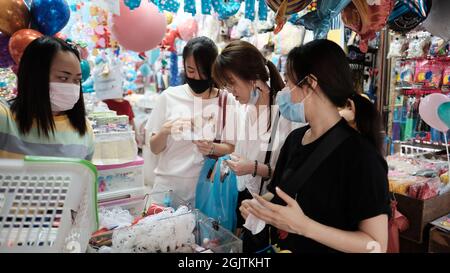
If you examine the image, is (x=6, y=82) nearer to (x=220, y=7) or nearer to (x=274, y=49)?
(x=220, y=7)

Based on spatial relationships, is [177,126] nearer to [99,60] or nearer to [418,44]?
[99,60]

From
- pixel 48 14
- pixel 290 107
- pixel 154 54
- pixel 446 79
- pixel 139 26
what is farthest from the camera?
pixel 154 54

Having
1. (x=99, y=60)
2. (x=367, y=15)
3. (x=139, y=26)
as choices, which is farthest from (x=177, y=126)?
(x=99, y=60)

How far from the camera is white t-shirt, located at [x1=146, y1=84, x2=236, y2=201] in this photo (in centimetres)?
197

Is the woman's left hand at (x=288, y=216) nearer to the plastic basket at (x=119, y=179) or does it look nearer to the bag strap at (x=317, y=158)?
the bag strap at (x=317, y=158)

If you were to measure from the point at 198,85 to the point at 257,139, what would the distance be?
54cm

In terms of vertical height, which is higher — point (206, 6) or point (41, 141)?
point (206, 6)

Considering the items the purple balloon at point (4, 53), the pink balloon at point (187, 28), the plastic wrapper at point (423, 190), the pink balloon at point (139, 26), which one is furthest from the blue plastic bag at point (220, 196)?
the pink balloon at point (187, 28)

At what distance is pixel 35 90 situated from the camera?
1411 millimetres

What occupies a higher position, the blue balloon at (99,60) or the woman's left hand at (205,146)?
the blue balloon at (99,60)

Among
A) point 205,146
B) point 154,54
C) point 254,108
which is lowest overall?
point 205,146

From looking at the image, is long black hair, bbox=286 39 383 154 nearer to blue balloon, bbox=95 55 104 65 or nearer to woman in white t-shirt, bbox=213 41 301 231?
woman in white t-shirt, bbox=213 41 301 231

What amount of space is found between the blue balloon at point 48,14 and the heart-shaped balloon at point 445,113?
277 cm

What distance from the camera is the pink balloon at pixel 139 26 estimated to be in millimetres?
2775
